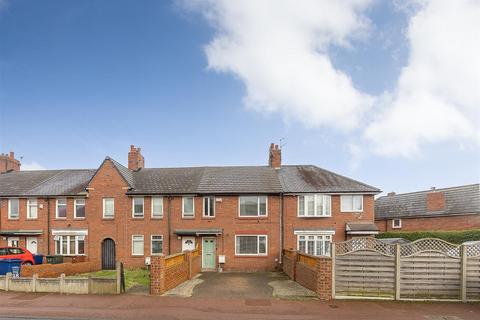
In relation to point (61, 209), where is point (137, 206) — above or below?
above

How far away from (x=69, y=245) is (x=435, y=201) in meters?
33.4

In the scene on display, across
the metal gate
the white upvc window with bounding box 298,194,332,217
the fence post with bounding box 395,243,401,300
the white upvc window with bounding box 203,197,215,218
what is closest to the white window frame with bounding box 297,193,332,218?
the white upvc window with bounding box 298,194,332,217

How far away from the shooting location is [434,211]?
3294 cm

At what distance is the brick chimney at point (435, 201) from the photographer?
32.8 metres

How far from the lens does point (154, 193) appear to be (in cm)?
2450

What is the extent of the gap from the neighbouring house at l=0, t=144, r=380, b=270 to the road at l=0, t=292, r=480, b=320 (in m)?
10.2

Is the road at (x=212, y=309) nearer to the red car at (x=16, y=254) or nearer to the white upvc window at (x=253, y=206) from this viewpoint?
the red car at (x=16, y=254)

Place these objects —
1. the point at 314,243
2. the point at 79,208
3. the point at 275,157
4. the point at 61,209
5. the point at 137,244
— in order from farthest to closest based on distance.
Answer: the point at 275,157
the point at 61,209
the point at 79,208
the point at 137,244
the point at 314,243

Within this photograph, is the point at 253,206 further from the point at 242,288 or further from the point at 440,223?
the point at 440,223

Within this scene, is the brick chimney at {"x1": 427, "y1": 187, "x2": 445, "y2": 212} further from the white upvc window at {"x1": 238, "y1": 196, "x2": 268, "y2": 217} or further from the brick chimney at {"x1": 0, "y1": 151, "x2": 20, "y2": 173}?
the brick chimney at {"x1": 0, "y1": 151, "x2": 20, "y2": 173}

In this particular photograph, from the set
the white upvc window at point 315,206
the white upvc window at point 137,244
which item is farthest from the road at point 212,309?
the white upvc window at point 315,206

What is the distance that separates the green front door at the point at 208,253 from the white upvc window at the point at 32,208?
13.3 metres

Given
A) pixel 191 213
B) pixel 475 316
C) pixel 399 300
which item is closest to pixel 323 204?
pixel 191 213

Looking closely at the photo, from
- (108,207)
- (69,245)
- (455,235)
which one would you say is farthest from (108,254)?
(455,235)
